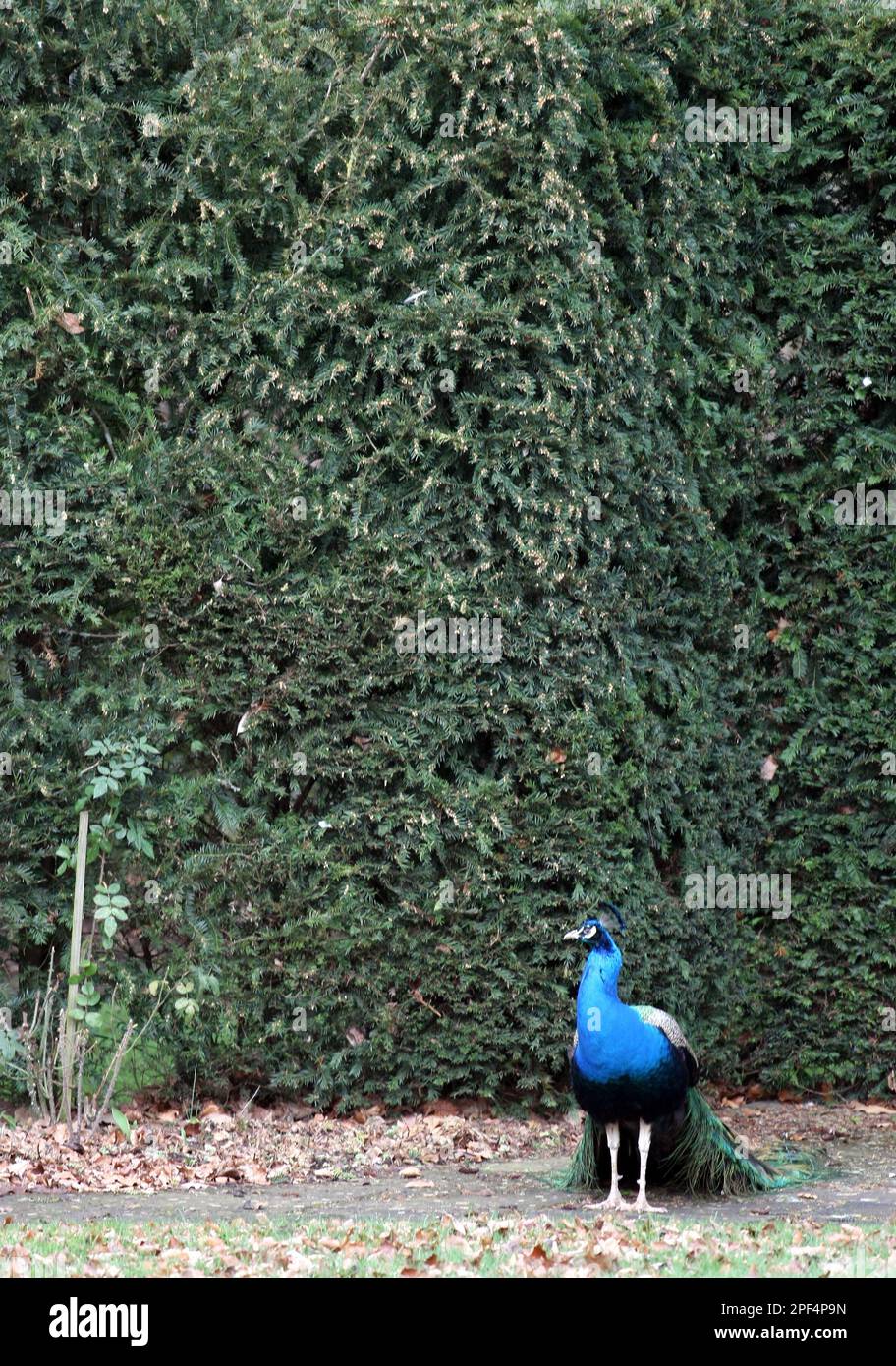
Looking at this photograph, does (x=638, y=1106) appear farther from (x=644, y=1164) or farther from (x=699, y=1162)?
(x=699, y=1162)

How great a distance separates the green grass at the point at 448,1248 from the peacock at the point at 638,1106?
0.47 m

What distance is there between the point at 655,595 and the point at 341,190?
7.99 feet

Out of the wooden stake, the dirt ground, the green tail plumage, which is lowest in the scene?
the dirt ground

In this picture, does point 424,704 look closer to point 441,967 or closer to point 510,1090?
point 441,967

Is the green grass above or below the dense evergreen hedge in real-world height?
below

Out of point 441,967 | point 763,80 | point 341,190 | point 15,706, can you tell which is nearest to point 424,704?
point 441,967

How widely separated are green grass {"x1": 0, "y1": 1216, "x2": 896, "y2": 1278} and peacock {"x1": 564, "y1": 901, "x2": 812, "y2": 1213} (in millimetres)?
469

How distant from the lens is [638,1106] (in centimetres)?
566

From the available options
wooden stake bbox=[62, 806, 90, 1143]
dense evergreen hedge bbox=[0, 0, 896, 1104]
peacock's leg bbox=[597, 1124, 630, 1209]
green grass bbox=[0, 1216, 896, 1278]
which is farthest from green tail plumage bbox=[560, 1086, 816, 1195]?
wooden stake bbox=[62, 806, 90, 1143]

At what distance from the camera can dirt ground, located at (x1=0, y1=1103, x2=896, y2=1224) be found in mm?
5574

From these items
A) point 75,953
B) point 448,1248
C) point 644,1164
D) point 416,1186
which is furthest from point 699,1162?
point 75,953

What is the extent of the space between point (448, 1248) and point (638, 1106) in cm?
137

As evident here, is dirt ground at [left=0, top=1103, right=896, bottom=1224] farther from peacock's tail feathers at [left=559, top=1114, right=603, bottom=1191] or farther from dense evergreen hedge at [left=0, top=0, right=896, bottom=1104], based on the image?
dense evergreen hedge at [left=0, top=0, right=896, bottom=1104]

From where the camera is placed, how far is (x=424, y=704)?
7.08m
